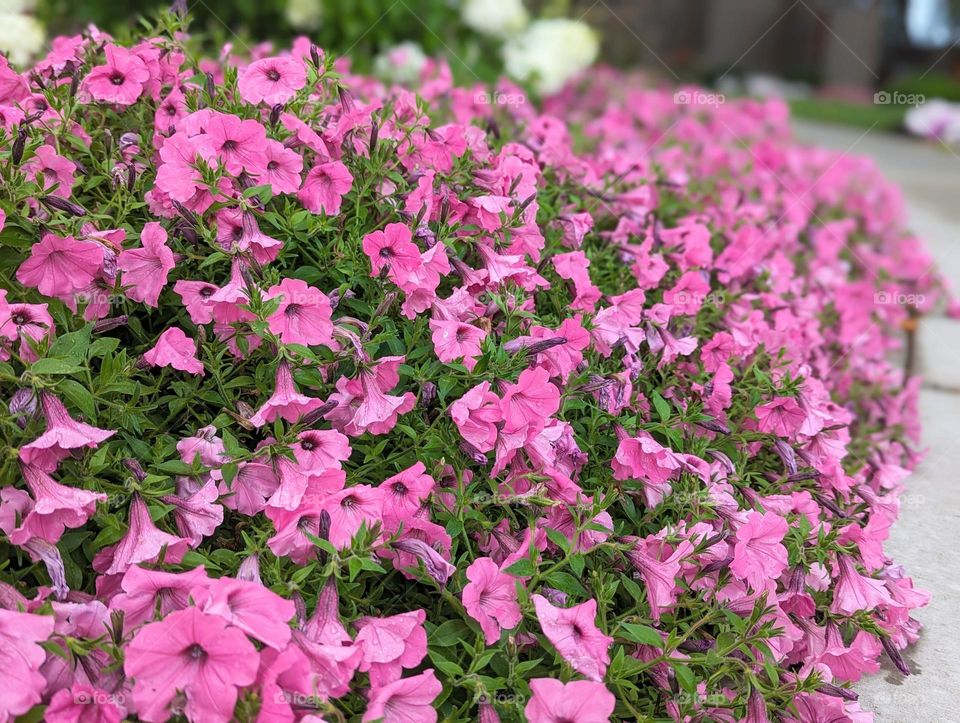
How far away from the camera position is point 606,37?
31.0 ft

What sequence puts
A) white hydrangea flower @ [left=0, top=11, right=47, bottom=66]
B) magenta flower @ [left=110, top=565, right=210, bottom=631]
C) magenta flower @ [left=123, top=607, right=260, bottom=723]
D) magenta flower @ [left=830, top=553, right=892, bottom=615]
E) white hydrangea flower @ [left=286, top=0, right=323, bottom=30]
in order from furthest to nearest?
white hydrangea flower @ [left=286, top=0, right=323, bottom=30] < white hydrangea flower @ [left=0, top=11, right=47, bottom=66] < magenta flower @ [left=830, top=553, right=892, bottom=615] < magenta flower @ [left=110, top=565, right=210, bottom=631] < magenta flower @ [left=123, top=607, right=260, bottom=723]

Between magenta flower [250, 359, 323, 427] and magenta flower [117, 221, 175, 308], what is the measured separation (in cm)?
24

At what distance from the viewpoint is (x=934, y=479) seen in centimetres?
214

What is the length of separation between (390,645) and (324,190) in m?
0.78

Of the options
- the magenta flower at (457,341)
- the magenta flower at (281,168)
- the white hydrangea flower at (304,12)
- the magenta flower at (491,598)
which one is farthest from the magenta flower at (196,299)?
the white hydrangea flower at (304,12)

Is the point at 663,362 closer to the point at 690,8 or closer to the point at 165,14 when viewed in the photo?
the point at 165,14

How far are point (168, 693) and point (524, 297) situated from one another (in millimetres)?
860

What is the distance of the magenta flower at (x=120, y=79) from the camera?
5.35 feet

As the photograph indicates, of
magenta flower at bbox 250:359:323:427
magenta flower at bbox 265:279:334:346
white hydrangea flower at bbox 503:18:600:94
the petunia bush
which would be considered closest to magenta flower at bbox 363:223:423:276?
the petunia bush

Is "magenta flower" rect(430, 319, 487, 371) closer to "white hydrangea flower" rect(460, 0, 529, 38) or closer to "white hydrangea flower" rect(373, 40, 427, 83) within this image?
"white hydrangea flower" rect(373, 40, 427, 83)

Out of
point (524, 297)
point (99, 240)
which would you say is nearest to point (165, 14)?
point (99, 240)

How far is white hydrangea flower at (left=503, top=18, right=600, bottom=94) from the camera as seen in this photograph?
15.3 feet

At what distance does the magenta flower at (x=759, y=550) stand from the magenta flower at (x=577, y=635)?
271 mm

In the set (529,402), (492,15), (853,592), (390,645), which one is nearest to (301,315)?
(529,402)
